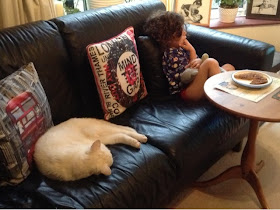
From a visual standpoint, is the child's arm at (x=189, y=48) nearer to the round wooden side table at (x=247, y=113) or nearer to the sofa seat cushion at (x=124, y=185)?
the round wooden side table at (x=247, y=113)

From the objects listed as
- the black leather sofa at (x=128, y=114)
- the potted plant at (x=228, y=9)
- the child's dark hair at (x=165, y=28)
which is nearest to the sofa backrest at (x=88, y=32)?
the black leather sofa at (x=128, y=114)

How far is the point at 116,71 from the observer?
1.73m

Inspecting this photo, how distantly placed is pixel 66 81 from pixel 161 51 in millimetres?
695

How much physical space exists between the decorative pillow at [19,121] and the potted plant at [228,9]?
225 centimetres

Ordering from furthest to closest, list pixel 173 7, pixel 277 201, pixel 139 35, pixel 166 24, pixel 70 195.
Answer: pixel 173 7 < pixel 139 35 < pixel 166 24 < pixel 277 201 < pixel 70 195

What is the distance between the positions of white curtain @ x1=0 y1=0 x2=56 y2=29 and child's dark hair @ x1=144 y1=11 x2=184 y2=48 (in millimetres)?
677

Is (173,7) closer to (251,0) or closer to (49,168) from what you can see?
(251,0)

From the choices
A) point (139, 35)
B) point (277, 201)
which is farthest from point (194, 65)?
point (277, 201)

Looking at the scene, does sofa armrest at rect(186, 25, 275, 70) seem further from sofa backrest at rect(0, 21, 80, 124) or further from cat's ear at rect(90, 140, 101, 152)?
cat's ear at rect(90, 140, 101, 152)

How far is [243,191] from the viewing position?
5.93ft

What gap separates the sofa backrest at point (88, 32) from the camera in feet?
5.69

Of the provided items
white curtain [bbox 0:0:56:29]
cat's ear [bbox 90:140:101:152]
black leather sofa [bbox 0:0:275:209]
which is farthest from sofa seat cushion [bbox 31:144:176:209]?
white curtain [bbox 0:0:56:29]

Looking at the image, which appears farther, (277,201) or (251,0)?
(251,0)

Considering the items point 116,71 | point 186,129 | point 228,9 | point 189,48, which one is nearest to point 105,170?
point 186,129
